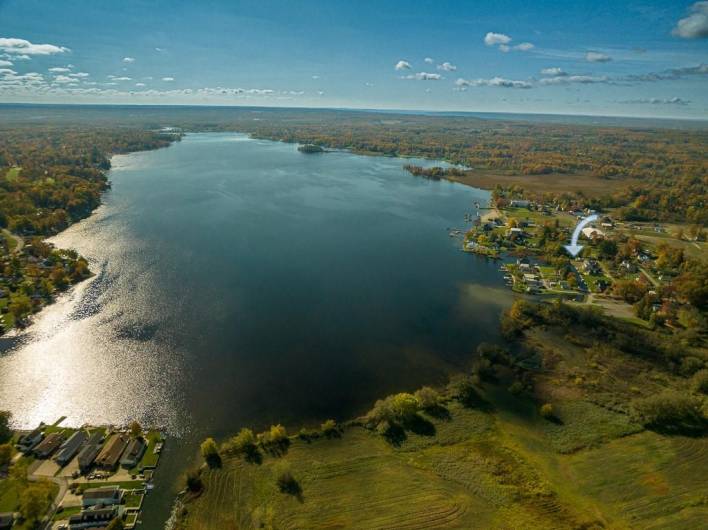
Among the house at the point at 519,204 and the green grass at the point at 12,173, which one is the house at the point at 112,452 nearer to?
the green grass at the point at 12,173

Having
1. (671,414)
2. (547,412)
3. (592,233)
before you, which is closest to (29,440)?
(547,412)

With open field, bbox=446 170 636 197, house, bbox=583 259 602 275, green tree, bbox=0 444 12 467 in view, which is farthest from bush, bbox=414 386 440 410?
open field, bbox=446 170 636 197

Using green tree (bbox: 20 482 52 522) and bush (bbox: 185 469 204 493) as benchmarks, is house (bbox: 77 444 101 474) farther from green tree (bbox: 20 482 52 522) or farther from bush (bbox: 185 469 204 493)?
bush (bbox: 185 469 204 493)

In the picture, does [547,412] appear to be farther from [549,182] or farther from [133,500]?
[549,182]

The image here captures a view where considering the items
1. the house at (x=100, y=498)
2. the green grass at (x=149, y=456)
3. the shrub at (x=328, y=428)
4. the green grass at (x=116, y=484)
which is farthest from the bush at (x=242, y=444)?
the house at (x=100, y=498)

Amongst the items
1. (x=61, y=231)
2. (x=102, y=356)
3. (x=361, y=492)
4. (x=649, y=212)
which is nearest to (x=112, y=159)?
(x=61, y=231)

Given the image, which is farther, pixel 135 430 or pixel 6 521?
pixel 135 430

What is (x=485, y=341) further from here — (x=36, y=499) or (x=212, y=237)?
(x=212, y=237)
